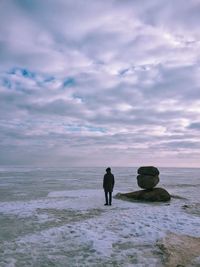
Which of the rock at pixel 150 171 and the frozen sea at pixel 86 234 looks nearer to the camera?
the frozen sea at pixel 86 234

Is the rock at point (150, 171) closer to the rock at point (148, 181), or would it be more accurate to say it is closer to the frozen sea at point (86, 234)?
the rock at point (148, 181)

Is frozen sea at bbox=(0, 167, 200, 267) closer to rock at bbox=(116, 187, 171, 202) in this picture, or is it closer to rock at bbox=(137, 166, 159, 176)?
rock at bbox=(116, 187, 171, 202)

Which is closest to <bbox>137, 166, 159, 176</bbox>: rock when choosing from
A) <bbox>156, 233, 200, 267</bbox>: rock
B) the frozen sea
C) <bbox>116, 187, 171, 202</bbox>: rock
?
<bbox>116, 187, 171, 202</bbox>: rock

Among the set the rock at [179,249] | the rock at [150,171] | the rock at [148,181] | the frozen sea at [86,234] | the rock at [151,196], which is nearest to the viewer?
the rock at [179,249]

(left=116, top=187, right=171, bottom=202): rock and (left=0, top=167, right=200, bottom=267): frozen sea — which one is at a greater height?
(left=116, top=187, right=171, bottom=202): rock

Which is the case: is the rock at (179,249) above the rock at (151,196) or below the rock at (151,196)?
below

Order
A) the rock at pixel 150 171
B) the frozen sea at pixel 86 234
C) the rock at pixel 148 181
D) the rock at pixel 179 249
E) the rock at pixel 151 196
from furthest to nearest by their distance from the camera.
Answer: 1. the rock at pixel 150 171
2. the rock at pixel 148 181
3. the rock at pixel 151 196
4. the frozen sea at pixel 86 234
5. the rock at pixel 179 249

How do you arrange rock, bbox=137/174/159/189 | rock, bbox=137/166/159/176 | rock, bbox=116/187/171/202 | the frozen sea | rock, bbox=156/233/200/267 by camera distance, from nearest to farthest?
1. rock, bbox=156/233/200/267
2. the frozen sea
3. rock, bbox=116/187/171/202
4. rock, bbox=137/174/159/189
5. rock, bbox=137/166/159/176

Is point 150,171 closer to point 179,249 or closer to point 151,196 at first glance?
point 151,196

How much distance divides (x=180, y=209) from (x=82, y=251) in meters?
9.34

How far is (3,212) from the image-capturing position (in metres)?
15.6

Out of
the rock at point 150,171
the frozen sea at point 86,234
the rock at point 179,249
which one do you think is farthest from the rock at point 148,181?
the rock at point 179,249

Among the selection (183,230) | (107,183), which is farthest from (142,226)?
(107,183)

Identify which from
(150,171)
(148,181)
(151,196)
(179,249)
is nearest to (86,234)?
(179,249)
